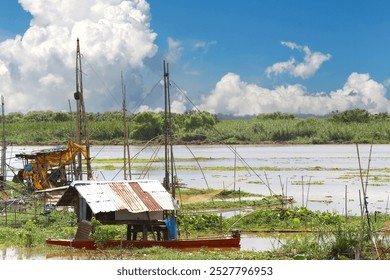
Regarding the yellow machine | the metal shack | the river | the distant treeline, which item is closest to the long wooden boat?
the metal shack

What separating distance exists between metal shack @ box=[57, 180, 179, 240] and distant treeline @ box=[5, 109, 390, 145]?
3212 centimetres

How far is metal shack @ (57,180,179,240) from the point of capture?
12.6 metres

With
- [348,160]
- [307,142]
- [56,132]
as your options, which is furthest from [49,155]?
[307,142]

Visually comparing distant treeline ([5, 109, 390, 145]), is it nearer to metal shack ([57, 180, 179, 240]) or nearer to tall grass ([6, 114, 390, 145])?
tall grass ([6, 114, 390, 145])

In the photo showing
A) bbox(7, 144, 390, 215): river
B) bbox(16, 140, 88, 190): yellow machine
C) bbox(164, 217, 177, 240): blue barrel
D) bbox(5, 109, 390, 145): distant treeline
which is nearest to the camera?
bbox(164, 217, 177, 240): blue barrel

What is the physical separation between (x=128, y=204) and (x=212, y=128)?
4182 centimetres

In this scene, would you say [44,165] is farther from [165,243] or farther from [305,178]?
[305,178]

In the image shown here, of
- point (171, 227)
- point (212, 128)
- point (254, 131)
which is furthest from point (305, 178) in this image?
point (254, 131)

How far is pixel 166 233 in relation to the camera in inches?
520

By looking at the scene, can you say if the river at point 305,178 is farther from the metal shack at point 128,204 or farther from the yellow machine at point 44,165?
the metal shack at point 128,204

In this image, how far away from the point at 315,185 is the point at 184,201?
7631 millimetres

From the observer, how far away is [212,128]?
178ft
